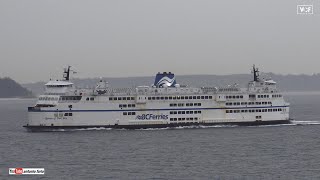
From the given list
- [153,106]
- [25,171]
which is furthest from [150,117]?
[25,171]

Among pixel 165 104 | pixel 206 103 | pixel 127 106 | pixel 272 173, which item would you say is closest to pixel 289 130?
pixel 206 103

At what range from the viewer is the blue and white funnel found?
6391 cm

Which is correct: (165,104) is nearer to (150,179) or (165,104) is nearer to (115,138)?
(115,138)

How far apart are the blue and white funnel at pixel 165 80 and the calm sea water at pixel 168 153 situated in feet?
24.9

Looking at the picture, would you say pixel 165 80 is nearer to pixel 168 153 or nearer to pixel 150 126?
pixel 150 126

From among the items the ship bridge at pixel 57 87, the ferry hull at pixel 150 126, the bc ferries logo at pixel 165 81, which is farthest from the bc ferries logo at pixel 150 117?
the ship bridge at pixel 57 87

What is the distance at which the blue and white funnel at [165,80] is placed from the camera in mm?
63912

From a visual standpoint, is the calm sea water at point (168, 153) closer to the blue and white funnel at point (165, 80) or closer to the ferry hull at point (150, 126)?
the ferry hull at point (150, 126)

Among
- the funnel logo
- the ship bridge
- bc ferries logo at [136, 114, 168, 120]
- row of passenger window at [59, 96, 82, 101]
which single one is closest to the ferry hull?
bc ferries logo at [136, 114, 168, 120]

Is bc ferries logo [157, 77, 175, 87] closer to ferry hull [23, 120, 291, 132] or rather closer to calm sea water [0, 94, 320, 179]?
ferry hull [23, 120, 291, 132]

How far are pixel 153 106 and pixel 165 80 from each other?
236 inches

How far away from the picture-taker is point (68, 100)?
57.7 meters

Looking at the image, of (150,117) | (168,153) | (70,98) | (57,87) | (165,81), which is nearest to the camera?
(168,153)

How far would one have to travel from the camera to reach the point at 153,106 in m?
59.2
